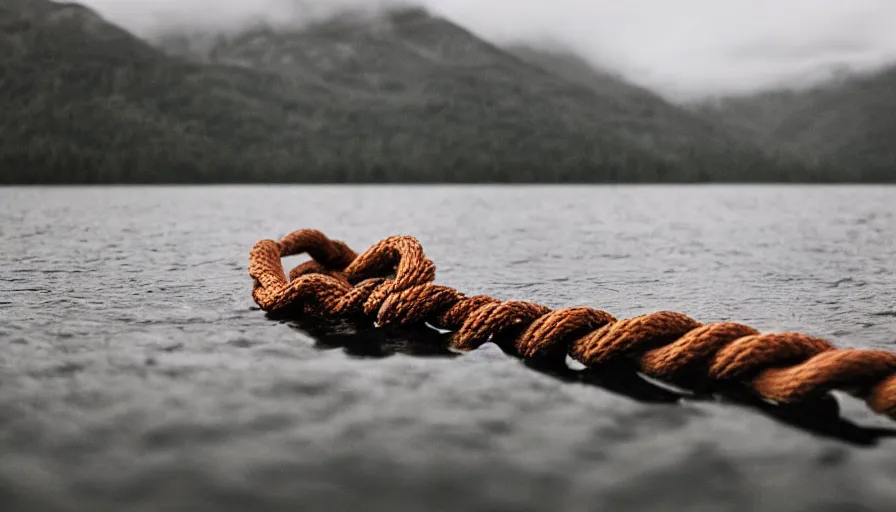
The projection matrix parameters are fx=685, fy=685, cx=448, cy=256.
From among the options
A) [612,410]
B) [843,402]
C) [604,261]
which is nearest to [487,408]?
[612,410]

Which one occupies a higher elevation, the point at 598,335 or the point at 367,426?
the point at 598,335

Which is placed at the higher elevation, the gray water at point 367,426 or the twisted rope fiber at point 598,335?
the twisted rope fiber at point 598,335

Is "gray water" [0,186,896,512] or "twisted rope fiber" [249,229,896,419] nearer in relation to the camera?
"gray water" [0,186,896,512]

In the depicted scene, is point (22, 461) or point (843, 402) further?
point (843, 402)

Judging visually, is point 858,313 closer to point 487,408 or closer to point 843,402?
point 843,402

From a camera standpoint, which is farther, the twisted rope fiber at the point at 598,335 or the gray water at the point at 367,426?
the twisted rope fiber at the point at 598,335

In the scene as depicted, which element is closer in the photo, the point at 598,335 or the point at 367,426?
the point at 367,426

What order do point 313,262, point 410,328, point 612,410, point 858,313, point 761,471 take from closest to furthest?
1. point 761,471
2. point 612,410
3. point 410,328
4. point 858,313
5. point 313,262

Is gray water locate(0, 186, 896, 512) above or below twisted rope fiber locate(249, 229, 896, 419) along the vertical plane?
below
